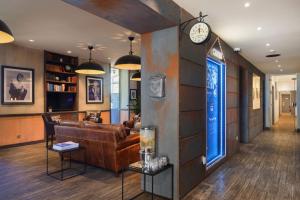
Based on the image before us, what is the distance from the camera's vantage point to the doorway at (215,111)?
4258mm

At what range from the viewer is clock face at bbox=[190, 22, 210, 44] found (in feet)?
9.77

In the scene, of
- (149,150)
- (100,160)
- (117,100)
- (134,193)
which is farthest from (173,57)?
(117,100)

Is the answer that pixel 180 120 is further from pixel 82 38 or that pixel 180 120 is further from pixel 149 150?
pixel 82 38

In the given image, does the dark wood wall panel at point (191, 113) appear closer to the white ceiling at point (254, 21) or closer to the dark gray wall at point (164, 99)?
the dark gray wall at point (164, 99)

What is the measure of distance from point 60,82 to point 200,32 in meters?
6.24

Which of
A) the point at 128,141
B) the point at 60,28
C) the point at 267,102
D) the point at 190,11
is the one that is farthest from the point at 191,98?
the point at 267,102

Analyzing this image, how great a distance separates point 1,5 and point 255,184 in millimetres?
5487

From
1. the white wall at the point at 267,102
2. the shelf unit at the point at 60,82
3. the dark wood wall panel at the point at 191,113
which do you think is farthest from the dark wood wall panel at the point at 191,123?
the white wall at the point at 267,102

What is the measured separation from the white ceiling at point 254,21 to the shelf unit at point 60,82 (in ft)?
18.8

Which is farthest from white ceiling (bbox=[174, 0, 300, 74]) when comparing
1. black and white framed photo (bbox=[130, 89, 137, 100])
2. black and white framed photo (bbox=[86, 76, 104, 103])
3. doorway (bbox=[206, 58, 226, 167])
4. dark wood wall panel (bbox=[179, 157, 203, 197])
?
black and white framed photo (bbox=[130, 89, 137, 100])

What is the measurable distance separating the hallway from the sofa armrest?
1443 millimetres

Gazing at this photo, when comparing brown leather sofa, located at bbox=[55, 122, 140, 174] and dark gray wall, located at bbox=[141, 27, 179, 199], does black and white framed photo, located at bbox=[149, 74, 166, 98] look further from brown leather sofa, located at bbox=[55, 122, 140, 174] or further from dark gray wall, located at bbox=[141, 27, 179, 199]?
brown leather sofa, located at bbox=[55, 122, 140, 174]

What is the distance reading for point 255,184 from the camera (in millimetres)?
3674

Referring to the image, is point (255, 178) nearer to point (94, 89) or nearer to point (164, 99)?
point (164, 99)
